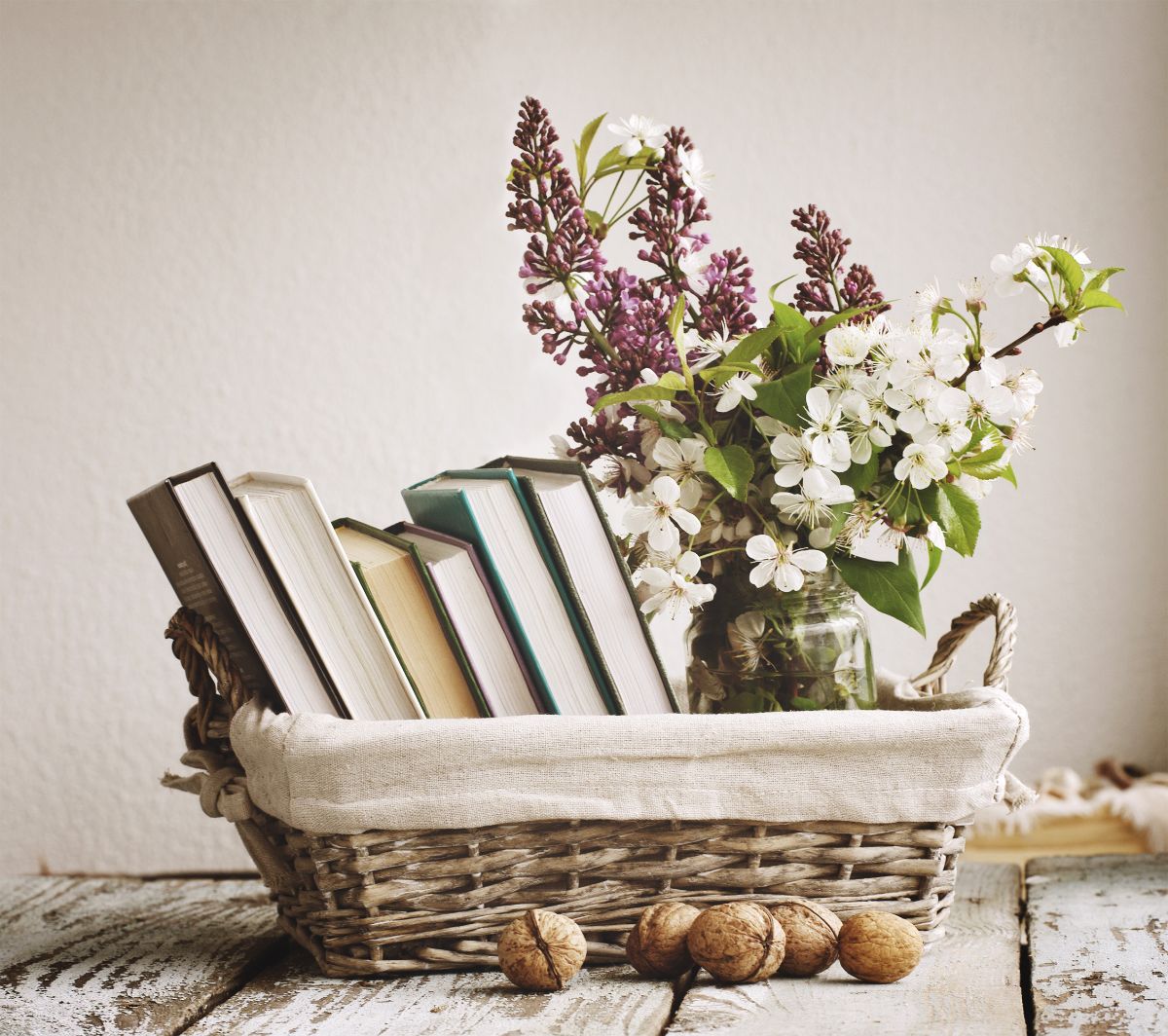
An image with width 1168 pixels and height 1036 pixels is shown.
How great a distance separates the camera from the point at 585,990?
2.20ft

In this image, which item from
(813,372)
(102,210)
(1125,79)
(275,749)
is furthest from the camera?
(102,210)

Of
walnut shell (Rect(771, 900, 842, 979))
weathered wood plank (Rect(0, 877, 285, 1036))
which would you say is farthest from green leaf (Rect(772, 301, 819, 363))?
weathered wood plank (Rect(0, 877, 285, 1036))

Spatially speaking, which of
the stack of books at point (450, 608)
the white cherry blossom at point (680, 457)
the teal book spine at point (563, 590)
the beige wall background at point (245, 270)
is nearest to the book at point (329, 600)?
the stack of books at point (450, 608)

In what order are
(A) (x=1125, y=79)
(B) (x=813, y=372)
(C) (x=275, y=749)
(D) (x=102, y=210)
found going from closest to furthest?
(C) (x=275, y=749) → (B) (x=813, y=372) → (A) (x=1125, y=79) → (D) (x=102, y=210)

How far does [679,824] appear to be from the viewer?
695mm

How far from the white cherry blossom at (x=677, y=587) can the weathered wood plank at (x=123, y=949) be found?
0.35 meters

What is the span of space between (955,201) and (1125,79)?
223mm

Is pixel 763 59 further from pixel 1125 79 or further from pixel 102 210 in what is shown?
pixel 102 210

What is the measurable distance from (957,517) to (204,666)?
0.50 m

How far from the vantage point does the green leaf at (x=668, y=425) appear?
0.78m

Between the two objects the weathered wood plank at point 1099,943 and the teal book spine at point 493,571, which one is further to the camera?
the teal book spine at point 493,571

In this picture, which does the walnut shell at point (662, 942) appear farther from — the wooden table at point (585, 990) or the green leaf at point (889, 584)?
the green leaf at point (889, 584)

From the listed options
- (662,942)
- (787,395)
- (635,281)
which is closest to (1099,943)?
(662,942)

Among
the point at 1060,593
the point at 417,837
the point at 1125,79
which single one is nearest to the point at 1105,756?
the point at 1060,593
